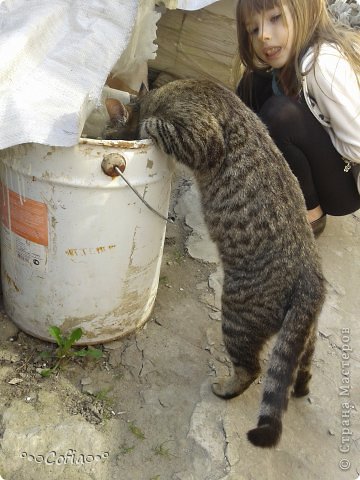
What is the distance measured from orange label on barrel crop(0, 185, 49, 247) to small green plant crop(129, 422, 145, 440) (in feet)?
2.55

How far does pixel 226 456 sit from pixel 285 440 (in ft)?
0.89

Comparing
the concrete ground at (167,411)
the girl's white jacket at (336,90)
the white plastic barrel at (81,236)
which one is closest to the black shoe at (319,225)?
the concrete ground at (167,411)

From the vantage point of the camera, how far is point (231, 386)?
7.02 feet

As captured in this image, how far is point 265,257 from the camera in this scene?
195 centimetres

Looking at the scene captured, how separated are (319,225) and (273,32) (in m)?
1.19

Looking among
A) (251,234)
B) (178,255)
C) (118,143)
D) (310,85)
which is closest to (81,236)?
(118,143)

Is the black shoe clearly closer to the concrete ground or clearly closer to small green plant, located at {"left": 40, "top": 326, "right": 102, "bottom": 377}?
the concrete ground

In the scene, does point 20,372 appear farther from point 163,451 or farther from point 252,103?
point 252,103

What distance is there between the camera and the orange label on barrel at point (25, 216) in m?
1.94

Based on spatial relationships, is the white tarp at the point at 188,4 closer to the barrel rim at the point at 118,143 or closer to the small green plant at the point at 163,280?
the barrel rim at the point at 118,143

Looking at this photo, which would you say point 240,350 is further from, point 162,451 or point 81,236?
point 81,236

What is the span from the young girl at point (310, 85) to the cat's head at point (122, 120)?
2.08ft

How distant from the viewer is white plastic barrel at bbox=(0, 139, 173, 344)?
6.07 ft

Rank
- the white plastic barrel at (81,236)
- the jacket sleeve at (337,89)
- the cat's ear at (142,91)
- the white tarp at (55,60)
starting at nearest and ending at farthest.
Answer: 1. the white tarp at (55,60)
2. the white plastic barrel at (81,236)
3. the jacket sleeve at (337,89)
4. the cat's ear at (142,91)
